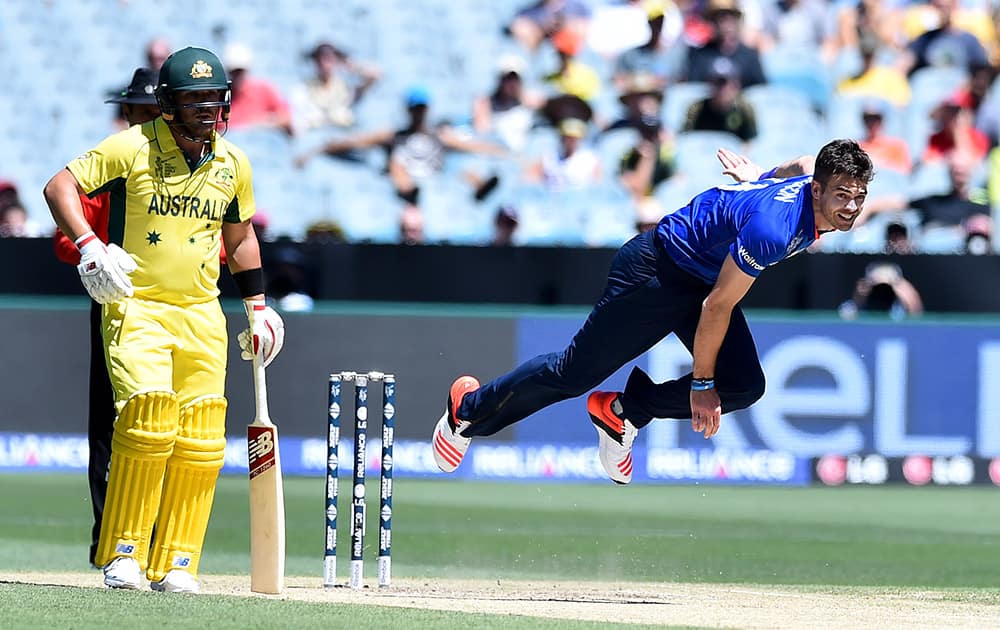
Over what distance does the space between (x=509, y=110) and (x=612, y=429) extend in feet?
25.2

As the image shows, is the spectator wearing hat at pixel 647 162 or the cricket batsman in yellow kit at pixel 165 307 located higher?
the spectator wearing hat at pixel 647 162

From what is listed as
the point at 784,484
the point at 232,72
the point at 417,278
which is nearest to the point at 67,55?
the point at 232,72

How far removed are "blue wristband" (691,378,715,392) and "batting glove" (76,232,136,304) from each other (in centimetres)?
228

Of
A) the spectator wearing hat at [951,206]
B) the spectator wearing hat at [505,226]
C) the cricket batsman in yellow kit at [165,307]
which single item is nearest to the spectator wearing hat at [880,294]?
the spectator wearing hat at [951,206]

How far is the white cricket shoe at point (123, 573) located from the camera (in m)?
6.64

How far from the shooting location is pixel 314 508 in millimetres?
11219

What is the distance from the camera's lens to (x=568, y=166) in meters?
14.8

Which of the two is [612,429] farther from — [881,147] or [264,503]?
[881,147]

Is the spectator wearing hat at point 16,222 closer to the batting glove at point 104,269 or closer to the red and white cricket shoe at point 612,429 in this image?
the red and white cricket shoe at point 612,429

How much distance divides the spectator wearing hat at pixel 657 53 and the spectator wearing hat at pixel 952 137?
231 centimetres

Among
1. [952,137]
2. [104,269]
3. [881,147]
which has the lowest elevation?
[104,269]

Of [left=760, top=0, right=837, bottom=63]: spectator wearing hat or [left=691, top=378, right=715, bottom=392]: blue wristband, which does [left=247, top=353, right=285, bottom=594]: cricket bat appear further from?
[left=760, top=0, right=837, bottom=63]: spectator wearing hat

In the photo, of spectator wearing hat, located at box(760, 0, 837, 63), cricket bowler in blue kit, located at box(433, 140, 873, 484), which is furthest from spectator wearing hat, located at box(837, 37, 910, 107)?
cricket bowler in blue kit, located at box(433, 140, 873, 484)

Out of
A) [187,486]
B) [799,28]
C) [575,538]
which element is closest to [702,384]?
[187,486]
